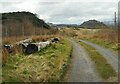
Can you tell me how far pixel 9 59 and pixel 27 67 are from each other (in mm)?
2674

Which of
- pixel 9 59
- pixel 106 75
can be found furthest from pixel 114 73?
pixel 9 59

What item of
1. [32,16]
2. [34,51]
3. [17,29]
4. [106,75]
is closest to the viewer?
[106,75]

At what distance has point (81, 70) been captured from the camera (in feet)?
48.8

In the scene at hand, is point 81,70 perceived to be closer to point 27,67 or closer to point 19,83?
point 27,67

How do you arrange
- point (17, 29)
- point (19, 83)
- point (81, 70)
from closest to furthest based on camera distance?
point (19, 83) → point (81, 70) → point (17, 29)

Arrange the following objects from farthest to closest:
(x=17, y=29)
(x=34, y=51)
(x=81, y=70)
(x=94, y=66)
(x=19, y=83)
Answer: (x=17, y=29) < (x=34, y=51) < (x=94, y=66) < (x=81, y=70) < (x=19, y=83)

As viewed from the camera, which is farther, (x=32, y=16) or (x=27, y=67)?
(x=32, y=16)

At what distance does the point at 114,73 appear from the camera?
13.7 metres

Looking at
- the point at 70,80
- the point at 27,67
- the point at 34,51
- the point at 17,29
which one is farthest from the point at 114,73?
the point at 17,29

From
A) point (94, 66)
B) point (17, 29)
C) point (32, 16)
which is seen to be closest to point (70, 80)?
point (94, 66)

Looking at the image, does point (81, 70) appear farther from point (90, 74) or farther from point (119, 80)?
point (119, 80)

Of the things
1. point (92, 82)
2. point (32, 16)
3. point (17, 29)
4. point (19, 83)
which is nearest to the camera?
point (19, 83)

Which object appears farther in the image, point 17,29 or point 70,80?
point 17,29

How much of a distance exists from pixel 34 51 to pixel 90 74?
28.8 ft
